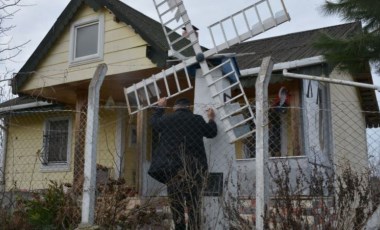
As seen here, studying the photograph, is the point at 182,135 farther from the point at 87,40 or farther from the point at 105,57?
the point at 87,40

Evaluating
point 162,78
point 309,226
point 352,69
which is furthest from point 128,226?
point 162,78

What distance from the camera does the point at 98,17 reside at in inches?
454

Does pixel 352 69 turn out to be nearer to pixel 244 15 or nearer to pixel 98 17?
pixel 244 15

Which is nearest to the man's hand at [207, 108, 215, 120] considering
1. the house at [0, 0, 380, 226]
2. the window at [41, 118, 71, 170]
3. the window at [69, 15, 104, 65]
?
the house at [0, 0, 380, 226]

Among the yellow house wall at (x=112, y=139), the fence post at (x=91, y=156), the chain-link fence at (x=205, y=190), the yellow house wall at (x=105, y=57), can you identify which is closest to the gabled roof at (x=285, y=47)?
the chain-link fence at (x=205, y=190)

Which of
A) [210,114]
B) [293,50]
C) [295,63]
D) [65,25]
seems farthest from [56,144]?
[210,114]

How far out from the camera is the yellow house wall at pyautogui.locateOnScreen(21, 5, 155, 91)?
10.6m

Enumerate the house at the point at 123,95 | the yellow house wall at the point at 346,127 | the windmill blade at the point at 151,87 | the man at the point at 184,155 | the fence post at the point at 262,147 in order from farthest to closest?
the yellow house wall at the point at 346,127 → the house at the point at 123,95 → the windmill blade at the point at 151,87 → the man at the point at 184,155 → the fence post at the point at 262,147

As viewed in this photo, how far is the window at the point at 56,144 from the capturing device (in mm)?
13609

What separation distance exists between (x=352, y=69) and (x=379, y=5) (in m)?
0.83

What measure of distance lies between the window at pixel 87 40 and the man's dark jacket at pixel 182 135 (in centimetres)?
531

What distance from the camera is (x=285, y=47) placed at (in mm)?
12250

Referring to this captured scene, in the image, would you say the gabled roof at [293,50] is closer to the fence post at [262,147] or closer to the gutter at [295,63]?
the gutter at [295,63]

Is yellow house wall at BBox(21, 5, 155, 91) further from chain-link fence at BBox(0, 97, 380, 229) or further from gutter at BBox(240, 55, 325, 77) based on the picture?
gutter at BBox(240, 55, 325, 77)
